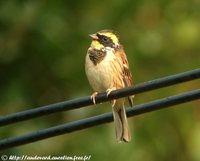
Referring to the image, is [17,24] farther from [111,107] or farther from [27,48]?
[111,107]

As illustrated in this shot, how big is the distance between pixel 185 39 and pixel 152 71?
37 cm

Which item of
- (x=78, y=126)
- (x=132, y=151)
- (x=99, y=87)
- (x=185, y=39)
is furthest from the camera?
(x=185, y=39)

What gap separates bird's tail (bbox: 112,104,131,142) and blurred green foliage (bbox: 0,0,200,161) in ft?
1.24

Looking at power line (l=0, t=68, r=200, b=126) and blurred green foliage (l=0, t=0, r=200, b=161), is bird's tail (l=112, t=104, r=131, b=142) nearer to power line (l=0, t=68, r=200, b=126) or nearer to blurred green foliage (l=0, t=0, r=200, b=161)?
blurred green foliage (l=0, t=0, r=200, b=161)

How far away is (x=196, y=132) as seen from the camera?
7.66 m

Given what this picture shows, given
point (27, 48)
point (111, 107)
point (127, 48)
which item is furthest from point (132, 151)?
point (27, 48)

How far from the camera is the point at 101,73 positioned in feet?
23.0

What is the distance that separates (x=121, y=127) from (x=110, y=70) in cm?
41

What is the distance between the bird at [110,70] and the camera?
7016 millimetres

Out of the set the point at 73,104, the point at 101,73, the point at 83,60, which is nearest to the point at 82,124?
the point at 73,104

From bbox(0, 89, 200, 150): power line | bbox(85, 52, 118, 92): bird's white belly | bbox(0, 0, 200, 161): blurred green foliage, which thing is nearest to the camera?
bbox(0, 89, 200, 150): power line

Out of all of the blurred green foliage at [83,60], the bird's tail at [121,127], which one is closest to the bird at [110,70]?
the bird's tail at [121,127]

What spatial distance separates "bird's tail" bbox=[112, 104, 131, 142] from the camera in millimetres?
7035

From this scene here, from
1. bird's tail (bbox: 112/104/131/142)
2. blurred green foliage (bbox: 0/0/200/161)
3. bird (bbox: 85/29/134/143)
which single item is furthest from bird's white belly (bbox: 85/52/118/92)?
blurred green foliage (bbox: 0/0/200/161)
